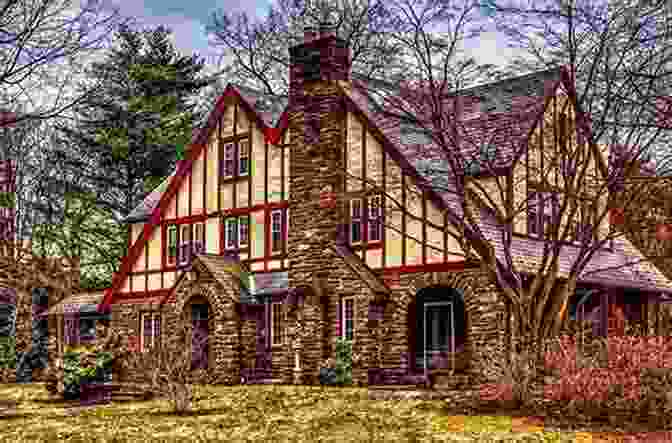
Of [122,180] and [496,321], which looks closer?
[496,321]

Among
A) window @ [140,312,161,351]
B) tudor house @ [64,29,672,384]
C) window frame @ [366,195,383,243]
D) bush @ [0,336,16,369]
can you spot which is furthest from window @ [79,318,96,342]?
window frame @ [366,195,383,243]

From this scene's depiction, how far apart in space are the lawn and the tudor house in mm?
3988

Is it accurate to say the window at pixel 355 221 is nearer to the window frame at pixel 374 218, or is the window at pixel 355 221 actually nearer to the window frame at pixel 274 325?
the window frame at pixel 374 218

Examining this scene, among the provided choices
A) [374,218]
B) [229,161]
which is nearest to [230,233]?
[229,161]

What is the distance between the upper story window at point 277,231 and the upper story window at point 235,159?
1958mm

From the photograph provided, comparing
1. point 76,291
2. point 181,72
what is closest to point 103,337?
point 76,291

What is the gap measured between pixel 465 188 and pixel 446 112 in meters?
1.97

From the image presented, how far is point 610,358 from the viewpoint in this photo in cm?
1884

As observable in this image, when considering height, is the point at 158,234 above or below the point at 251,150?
below

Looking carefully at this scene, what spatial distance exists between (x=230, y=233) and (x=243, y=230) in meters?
0.67

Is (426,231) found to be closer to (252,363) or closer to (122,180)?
(252,363)

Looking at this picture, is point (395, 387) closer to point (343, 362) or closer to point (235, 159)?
point (343, 362)

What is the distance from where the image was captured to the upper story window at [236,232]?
34750 mm

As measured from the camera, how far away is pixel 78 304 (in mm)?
41344
